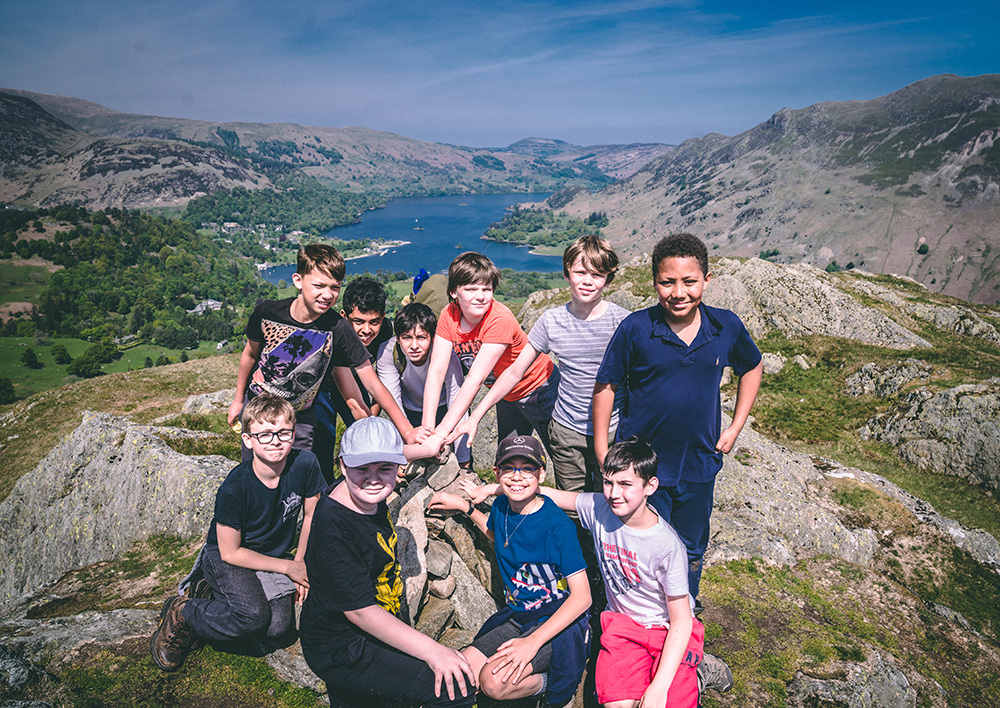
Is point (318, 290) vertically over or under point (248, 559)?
over

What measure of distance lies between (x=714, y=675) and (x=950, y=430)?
10.8 metres

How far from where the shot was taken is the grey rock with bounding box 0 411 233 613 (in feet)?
25.3

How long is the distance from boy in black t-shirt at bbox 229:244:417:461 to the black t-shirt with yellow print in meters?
1.62

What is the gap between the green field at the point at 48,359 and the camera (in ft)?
321

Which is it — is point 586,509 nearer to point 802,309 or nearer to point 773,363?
point 773,363

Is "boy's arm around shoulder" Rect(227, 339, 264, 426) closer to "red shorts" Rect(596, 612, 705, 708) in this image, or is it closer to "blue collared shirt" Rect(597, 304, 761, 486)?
"blue collared shirt" Rect(597, 304, 761, 486)

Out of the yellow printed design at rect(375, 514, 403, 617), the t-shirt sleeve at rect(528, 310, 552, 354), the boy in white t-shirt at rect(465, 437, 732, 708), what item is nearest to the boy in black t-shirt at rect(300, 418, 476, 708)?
the yellow printed design at rect(375, 514, 403, 617)

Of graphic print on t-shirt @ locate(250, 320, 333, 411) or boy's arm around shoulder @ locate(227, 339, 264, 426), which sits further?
boy's arm around shoulder @ locate(227, 339, 264, 426)

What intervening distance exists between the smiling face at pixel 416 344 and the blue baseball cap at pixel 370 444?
8.08 feet

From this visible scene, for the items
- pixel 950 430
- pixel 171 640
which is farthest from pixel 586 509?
pixel 950 430

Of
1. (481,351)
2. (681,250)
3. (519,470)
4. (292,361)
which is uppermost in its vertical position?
(681,250)

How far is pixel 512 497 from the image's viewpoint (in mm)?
4668

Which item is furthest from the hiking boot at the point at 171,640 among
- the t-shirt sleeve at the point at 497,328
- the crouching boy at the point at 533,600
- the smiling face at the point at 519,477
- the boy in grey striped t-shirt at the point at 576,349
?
the t-shirt sleeve at the point at 497,328

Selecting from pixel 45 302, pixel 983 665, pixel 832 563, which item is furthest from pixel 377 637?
pixel 45 302
